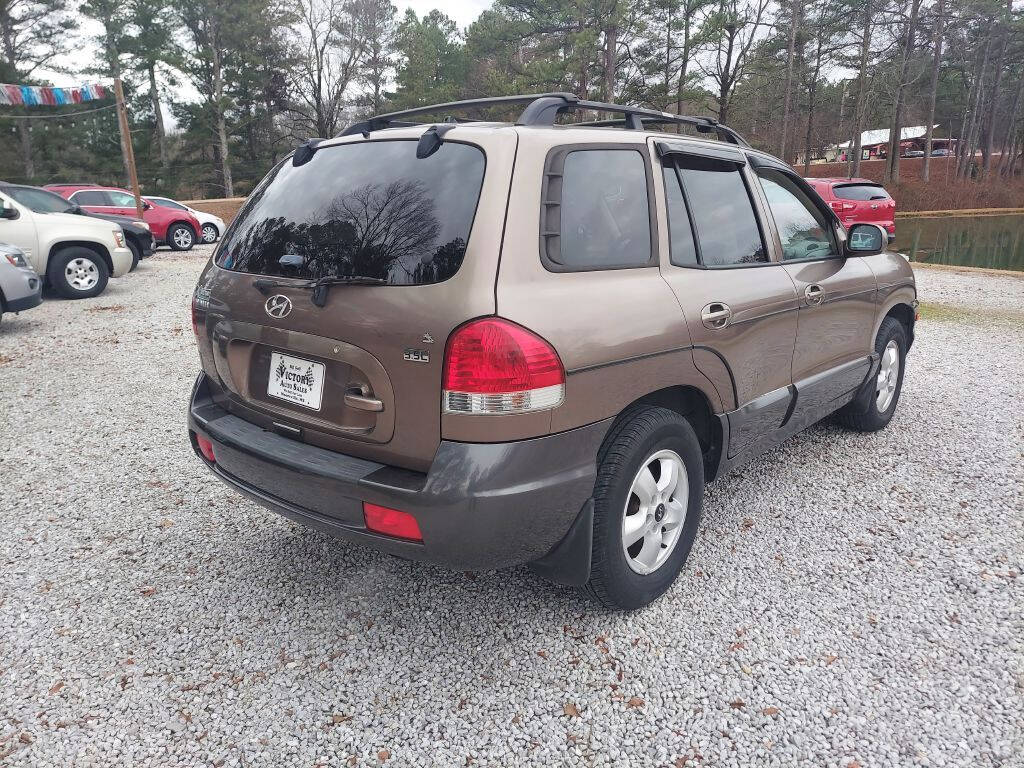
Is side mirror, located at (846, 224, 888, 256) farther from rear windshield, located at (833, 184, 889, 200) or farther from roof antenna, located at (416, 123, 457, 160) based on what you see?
rear windshield, located at (833, 184, 889, 200)

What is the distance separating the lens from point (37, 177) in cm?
3519

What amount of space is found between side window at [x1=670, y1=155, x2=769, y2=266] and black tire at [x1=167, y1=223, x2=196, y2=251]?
1791 centimetres

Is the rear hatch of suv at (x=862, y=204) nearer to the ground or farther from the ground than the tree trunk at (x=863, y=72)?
nearer to the ground

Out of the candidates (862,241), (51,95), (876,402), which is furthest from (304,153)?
(51,95)

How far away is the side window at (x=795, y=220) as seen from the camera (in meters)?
3.41

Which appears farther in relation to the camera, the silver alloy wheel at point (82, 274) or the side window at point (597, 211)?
the silver alloy wheel at point (82, 274)

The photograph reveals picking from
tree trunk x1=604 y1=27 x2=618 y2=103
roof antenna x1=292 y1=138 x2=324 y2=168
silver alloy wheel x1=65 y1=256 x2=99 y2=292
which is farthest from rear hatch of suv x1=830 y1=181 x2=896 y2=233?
tree trunk x1=604 y1=27 x2=618 y2=103

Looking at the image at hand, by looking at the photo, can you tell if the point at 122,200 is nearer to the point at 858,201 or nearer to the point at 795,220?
the point at 858,201

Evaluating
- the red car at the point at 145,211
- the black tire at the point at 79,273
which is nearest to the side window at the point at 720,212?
Answer: the black tire at the point at 79,273

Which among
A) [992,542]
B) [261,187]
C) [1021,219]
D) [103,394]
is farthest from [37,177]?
[1021,219]

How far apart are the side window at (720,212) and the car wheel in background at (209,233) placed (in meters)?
19.7

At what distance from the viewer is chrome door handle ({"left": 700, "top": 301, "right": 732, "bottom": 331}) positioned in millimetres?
2648

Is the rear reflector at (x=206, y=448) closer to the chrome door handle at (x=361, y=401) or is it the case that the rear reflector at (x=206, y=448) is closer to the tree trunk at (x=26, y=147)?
the chrome door handle at (x=361, y=401)

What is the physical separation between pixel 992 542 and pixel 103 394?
20.5 ft
